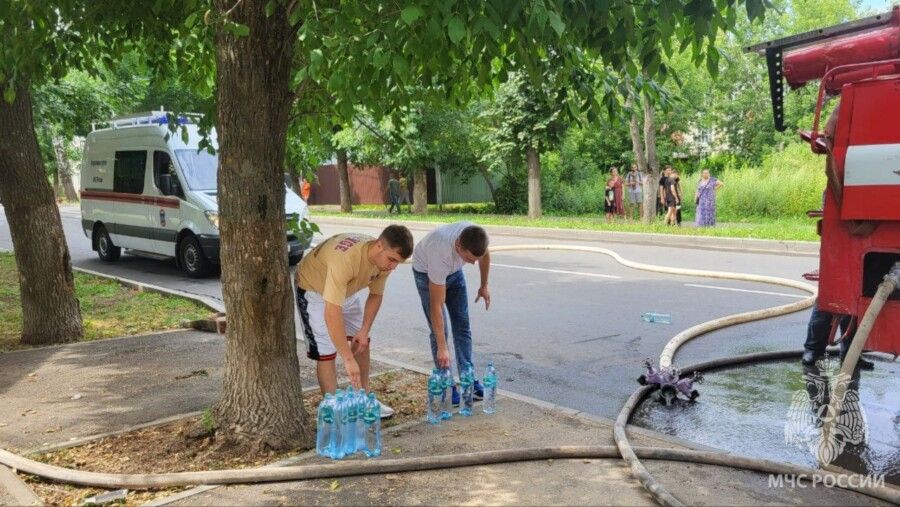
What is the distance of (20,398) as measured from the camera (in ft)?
19.4

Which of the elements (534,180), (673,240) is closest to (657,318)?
(673,240)

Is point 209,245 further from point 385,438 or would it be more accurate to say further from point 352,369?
point 352,369

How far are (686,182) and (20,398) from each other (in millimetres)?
24132

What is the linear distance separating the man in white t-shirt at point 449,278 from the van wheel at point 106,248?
38.0 ft

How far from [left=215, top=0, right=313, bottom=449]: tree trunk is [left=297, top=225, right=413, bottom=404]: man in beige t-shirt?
0.26 meters

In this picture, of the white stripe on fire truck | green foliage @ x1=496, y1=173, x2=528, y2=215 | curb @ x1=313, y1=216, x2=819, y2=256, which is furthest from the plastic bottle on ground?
green foliage @ x1=496, y1=173, x2=528, y2=215

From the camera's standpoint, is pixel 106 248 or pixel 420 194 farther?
pixel 420 194

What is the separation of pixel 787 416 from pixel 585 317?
3.73 m

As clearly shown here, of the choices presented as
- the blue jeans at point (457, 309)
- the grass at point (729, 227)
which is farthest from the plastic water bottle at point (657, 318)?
the grass at point (729, 227)

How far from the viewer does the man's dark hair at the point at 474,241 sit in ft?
16.5

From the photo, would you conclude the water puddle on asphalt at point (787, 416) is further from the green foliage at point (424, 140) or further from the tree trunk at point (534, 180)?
the green foliage at point (424, 140)

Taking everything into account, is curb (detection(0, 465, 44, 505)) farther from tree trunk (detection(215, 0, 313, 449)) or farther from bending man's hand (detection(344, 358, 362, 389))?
bending man's hand (detection(344, 358, 362, 389))

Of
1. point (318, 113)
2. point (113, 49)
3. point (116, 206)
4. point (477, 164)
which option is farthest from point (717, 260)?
point (477, 164)

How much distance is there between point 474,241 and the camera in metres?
5.04
